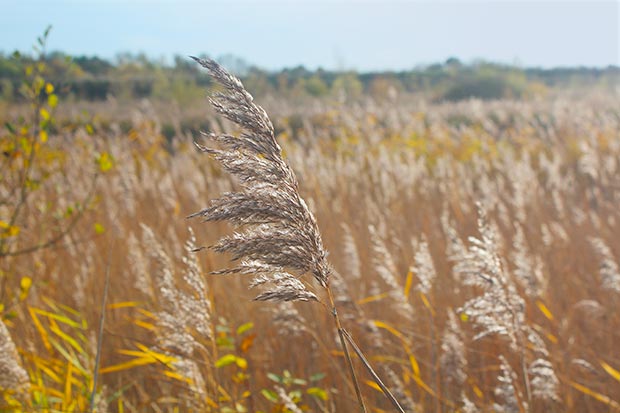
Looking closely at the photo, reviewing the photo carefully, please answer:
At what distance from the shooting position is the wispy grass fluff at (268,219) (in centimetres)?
97

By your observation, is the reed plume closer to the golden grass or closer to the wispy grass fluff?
the wispy grass fluff

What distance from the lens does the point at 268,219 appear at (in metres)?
0.99

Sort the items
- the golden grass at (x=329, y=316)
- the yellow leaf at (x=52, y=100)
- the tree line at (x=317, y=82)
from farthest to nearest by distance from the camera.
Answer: the tree line at (x=317, y=82)
the yellow leaf at (x=52, y=100)
the golden grass at (x=329, y=316)

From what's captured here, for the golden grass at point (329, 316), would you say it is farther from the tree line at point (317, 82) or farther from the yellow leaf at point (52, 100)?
the tree line at point (317, 82)

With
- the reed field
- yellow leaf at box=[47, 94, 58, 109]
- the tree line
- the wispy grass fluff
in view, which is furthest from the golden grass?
the tree line

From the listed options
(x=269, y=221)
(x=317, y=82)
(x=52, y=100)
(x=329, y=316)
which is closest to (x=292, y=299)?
(x=269, y=221)

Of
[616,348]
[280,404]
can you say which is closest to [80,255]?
[280,404]

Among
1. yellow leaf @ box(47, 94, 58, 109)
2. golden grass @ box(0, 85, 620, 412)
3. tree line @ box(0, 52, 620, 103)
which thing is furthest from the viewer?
tree line @ box(0, 52, 620, 103)

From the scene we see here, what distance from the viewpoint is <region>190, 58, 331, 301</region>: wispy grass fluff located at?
970 millimetres

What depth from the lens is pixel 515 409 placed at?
176 cm

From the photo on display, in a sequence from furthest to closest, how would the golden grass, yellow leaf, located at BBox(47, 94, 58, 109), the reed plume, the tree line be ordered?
the tree line < yellow leaf, located at BBox(47, 94, 58, 109) < the golden grass < the reed plume

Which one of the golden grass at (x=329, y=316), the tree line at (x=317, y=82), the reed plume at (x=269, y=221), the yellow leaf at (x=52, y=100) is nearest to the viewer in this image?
the reed plume at (x=269, y=221)

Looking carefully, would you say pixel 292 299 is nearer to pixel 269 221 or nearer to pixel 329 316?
pixel 269 221

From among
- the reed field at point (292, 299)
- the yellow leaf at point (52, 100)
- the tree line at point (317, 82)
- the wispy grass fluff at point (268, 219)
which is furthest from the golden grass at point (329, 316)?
the tree line at point (317, 82)
